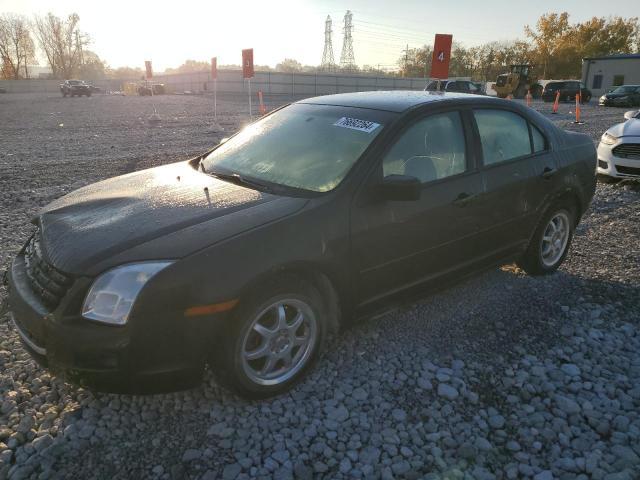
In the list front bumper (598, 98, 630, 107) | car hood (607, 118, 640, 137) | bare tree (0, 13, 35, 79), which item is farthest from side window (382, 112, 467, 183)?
bare tree (0, 13, 35, 79)

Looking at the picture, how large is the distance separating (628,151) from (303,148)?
6625 millimetres

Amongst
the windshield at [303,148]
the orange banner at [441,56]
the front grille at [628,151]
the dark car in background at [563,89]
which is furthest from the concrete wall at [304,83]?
the windshield at [303,148]

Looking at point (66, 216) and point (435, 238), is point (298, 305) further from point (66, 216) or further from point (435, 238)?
point (66, 216)

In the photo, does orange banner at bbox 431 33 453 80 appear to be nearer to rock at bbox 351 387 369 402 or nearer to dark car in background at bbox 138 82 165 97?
rock at bbox 351 387 369 402

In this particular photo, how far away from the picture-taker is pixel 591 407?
2707mm

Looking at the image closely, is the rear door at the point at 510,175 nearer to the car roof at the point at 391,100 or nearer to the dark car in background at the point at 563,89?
the car roof at the point at 391,100

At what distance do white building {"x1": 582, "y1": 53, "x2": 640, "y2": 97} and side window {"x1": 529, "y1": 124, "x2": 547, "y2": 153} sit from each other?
50702mm

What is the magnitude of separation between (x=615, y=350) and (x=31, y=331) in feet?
11.7

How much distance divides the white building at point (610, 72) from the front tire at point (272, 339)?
53.2 metres

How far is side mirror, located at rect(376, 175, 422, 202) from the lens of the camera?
109 inches

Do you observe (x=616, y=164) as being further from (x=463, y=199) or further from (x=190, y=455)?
(x=190, y=455)

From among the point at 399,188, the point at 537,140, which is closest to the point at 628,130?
the point at 537,140

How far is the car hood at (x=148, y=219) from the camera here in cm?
235

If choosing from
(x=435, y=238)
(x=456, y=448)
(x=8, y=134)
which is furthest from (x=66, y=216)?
(x=8, y=134)
